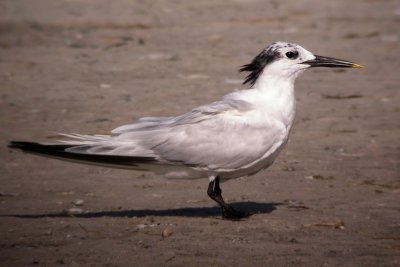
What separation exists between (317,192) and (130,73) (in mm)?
4126

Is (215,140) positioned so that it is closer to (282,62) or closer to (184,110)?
(282,62)

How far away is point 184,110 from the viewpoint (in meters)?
9.12

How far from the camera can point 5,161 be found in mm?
7820

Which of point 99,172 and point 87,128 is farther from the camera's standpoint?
point 87,128

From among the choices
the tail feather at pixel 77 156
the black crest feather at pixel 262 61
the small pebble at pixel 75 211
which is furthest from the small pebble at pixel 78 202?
the black crest feather at pixel 262 61

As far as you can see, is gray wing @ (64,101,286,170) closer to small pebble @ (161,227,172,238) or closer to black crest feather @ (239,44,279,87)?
black crest feather @ (239,44,279,87)

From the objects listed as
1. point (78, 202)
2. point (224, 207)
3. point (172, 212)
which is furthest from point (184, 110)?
point (224, 207)

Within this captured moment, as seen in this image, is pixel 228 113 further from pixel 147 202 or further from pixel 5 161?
pixel 5 161

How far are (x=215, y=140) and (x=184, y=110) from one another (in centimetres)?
299

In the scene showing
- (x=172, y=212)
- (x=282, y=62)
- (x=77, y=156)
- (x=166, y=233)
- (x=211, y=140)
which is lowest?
(x=166, y=233)

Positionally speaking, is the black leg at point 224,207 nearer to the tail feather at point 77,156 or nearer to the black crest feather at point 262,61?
the tail feather at point 77,156

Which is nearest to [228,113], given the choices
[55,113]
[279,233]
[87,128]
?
[279,233]

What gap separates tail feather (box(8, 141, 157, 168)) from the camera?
5.78 m

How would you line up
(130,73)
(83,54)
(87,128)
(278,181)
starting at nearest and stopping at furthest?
(278,181) → (87,128) → (130,73) → (83,54)
